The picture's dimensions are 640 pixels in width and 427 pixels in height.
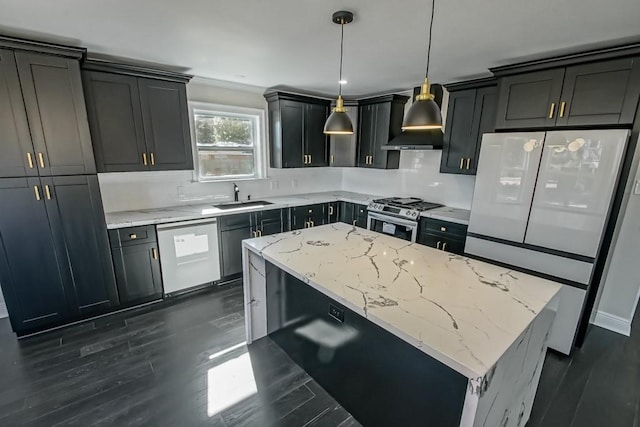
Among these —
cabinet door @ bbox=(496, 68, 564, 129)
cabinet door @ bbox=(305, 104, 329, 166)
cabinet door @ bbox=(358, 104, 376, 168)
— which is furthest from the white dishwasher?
cabinet door @ bbox=(496, 68, 564, 129)

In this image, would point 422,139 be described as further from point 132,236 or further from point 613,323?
point 132,236

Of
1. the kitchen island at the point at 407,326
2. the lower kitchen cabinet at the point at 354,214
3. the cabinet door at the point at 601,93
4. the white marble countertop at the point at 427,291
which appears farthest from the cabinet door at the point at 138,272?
the cabinet door at the point at 601,93

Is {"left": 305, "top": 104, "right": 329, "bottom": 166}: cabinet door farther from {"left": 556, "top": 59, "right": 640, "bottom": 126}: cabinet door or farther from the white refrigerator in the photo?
{"left": 556, "top": 59, "right": 640, "bottom": 126}: cabinet door

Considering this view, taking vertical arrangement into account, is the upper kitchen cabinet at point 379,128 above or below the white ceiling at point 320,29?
below

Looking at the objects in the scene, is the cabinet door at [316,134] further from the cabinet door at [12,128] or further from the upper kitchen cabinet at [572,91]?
the cabinet door at [12,128]

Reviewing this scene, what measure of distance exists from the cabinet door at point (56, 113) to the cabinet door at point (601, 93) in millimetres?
4015

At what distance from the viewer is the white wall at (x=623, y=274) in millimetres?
2496

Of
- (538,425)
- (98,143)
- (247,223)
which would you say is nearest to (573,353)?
(538,425)

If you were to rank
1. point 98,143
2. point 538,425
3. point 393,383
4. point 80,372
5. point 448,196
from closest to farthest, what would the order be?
point 393,383 < point 538,425 < point 80,372 < point 98,143 < point 448,196

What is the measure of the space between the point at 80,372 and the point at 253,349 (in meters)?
1.24

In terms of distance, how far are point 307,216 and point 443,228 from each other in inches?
72.9

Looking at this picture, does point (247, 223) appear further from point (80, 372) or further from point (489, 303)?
point (489, 303)

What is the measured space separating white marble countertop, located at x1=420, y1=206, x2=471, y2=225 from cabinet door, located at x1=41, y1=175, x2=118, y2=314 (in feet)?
11.1

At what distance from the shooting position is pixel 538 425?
174cm
